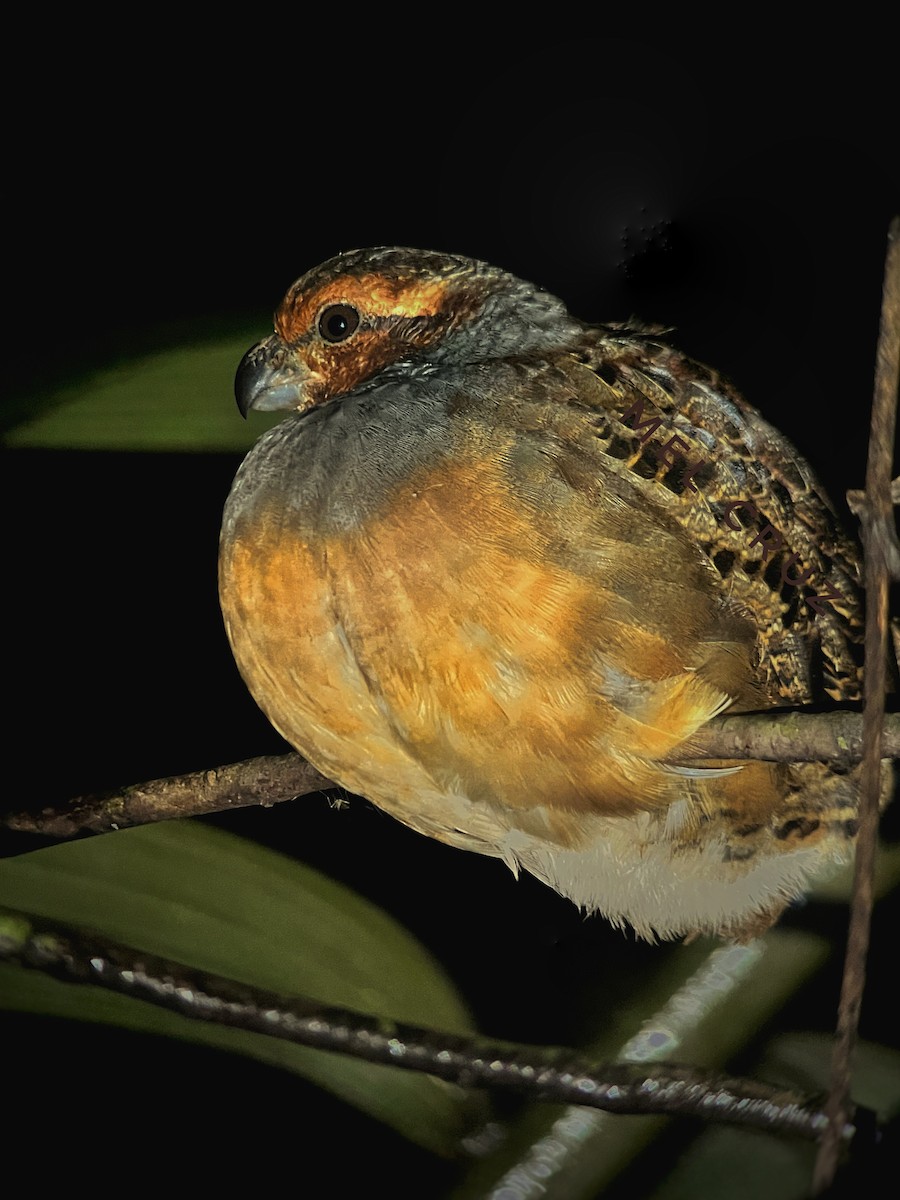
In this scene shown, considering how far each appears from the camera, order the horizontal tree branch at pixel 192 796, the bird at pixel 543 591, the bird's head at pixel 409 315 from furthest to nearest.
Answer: the horizontal tree branch at pixel 192 796, the bird's head at pixel 409 315, the bird at pixel 543 591

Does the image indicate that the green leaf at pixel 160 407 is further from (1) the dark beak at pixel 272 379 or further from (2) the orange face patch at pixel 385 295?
(2) the orange face patch at pixel 385 295

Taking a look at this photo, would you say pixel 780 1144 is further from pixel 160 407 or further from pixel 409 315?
pixel 160 407

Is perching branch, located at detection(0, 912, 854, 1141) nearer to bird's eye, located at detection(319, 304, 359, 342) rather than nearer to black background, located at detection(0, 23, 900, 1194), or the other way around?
black background, located at detection(0, 23, 900, 1194)

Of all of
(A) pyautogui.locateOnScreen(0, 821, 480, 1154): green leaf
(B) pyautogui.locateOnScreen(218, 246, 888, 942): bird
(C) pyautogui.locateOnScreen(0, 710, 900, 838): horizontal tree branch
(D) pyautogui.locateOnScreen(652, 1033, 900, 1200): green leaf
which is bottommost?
(D) pyautogui.locateOnScreen(652, 1033, 900, 1200): green leaf

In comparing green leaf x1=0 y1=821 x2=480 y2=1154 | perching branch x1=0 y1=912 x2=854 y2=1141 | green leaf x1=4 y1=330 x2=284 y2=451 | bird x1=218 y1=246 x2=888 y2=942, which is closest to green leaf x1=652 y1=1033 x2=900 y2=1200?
perching branch x1=0 y1=912 x2=854 y2=1141

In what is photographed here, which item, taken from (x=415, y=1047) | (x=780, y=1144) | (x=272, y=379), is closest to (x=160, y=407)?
(x=272, y=379)

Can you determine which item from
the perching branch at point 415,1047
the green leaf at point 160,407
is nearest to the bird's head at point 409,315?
the green leaf at point 160,407
